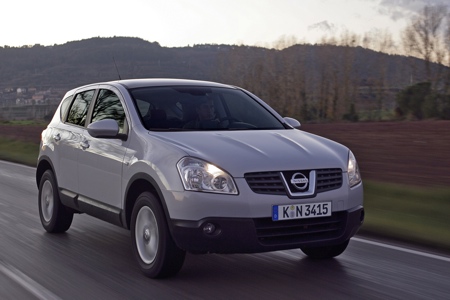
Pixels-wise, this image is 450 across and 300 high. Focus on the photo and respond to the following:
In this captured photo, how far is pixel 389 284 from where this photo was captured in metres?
5.89

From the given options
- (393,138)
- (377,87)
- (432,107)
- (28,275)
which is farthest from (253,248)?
(377,87)

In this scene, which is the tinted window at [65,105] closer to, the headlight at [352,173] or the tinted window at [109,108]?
the tinted window at [109,108]

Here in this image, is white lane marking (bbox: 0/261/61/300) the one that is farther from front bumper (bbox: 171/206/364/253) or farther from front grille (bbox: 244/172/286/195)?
front grille (bbox: 244/172/286/195)

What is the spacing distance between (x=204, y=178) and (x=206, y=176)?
22 millimetres

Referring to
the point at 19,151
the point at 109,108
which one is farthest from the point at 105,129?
the point at 19,151

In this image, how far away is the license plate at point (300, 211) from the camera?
18.9 feet

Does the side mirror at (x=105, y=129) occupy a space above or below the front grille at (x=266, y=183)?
above

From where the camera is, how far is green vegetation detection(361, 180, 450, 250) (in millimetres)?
8305

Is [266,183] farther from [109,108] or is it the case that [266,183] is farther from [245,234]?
[109,108]

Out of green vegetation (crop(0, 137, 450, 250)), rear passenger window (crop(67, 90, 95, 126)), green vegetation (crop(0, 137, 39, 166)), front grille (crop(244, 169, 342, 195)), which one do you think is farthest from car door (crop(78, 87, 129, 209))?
green vegetation (crop(0, 137, 39, 166))

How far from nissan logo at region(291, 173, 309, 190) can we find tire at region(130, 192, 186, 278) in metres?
1.05

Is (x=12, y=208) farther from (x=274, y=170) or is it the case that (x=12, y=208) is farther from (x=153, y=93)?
(x=274, y=170)

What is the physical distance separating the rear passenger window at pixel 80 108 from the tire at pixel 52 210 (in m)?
0.75

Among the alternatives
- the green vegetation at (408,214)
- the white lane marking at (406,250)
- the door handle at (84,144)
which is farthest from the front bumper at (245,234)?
the green vegetation at (408,214)
